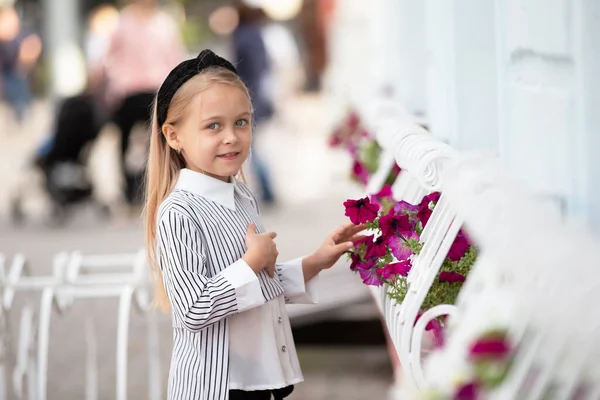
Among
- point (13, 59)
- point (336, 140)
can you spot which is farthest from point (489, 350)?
point (13, 59)

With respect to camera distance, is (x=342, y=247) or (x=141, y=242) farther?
(x=141, y=242)

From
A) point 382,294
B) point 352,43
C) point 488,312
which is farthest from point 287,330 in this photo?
point 352,43

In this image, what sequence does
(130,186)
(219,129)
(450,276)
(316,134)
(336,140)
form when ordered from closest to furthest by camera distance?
(450,276), (219,129), (336,140), (130,186), (316,134)

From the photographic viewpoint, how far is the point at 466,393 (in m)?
1.58

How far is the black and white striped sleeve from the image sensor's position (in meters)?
2.74

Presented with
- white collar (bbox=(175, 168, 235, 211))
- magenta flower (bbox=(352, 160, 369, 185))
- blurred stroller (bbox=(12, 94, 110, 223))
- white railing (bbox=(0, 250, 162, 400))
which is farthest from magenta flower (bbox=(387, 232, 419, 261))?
blurred stroller (bbox=(12, 94, 110, 223))

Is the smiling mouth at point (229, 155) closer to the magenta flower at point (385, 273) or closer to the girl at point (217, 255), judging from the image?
the girl at point (217, 255)

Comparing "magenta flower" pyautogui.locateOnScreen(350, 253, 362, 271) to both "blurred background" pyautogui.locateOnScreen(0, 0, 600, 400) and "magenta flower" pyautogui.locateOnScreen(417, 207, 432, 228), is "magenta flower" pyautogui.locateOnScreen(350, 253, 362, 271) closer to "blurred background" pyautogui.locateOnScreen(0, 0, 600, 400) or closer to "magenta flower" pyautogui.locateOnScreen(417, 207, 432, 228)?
"magenta flower" pyautogui.locateOnScreen(417, 207, 432, 228)

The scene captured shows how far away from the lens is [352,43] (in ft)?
38.9

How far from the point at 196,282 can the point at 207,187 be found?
0.32 metres

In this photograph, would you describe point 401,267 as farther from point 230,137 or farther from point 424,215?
point 230,137

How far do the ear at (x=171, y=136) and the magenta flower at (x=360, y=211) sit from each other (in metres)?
0.50

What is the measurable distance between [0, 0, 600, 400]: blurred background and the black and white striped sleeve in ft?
2.40

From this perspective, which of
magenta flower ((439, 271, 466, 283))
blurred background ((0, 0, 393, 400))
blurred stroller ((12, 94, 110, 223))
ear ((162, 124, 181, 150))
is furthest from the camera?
blurred stroller ((12, 94, 110, 223))
